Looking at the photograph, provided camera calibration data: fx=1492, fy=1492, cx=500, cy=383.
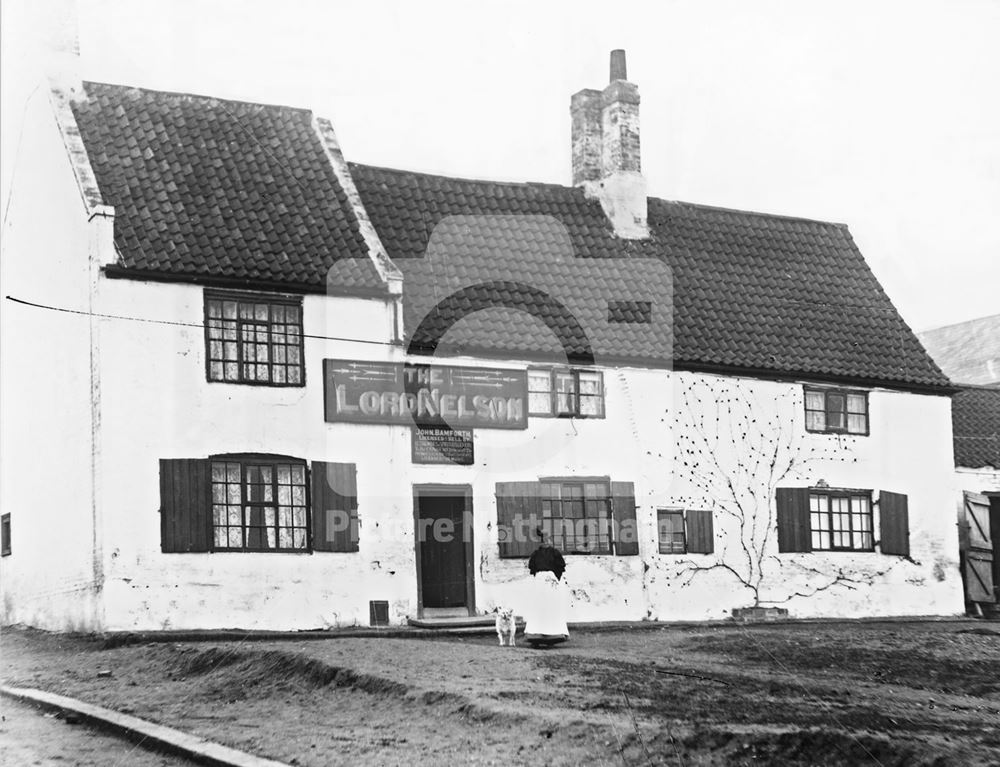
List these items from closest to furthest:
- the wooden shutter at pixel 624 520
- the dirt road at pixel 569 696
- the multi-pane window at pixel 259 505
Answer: the dirt road at pixel 569 696
the multi-pane window at pixel 259 505
the wooden shutter at pixel 624 520

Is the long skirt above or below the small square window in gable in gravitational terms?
below

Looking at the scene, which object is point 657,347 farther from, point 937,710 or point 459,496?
point 937,710

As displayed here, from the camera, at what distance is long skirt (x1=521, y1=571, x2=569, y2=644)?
19.9 m

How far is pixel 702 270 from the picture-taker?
2806 centimetres

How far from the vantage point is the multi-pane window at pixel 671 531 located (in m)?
25.4

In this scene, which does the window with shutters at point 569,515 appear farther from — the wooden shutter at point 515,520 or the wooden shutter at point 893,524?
the wooden shutter at point 893,524

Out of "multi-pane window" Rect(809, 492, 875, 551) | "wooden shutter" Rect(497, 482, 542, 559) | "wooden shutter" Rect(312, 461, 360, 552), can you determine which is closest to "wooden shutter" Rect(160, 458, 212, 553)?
"wooden shutter" Rect(312, 461, 360, 552)

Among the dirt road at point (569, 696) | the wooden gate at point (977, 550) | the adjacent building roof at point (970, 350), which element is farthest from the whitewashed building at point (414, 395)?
the adjacent building roof at point (970, 350)

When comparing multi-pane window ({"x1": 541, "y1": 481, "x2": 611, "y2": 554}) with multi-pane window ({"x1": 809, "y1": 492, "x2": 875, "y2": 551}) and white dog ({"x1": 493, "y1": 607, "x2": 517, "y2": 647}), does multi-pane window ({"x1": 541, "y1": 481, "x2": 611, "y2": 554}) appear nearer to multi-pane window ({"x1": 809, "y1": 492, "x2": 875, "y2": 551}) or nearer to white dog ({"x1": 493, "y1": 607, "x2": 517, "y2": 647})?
white dog ({"x1": 493, "y1": 607, "x2": 517, "y2": 647})

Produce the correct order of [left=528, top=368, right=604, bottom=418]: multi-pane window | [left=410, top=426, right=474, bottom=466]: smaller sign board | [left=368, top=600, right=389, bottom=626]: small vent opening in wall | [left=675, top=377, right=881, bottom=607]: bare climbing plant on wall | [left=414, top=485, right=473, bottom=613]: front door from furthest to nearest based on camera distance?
[left=675, top=377, right=881, bottom=607]: bare climbing plant on wall, [left=528, top=368, right=604, bottom=418]: multi-pane window, [left=414, top=485, right=473, bottom=613]: front door, [left=410, top=426, right=474, bottom=466]: smaller sign board, [left=368, top=600, right=389, bottom=626]: small vent opening in wall

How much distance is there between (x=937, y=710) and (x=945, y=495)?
52.9ft

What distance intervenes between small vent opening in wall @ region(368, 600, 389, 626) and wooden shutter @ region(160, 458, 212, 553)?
2751 mm

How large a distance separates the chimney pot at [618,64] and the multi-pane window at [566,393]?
631 cm

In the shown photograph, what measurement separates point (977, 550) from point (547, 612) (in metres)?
12.8
